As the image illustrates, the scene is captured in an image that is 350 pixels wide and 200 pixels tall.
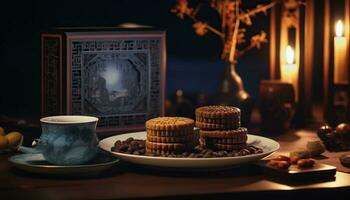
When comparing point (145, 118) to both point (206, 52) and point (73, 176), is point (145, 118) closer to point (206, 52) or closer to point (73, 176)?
point (73, 176)

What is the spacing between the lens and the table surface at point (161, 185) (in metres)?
1.43

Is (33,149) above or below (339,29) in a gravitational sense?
below

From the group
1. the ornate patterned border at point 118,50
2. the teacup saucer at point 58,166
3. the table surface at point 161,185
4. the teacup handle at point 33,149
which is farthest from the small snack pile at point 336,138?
the teacup handle at point 33,149

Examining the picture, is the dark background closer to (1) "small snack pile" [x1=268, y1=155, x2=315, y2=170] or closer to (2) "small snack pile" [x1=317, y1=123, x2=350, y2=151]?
(2) "small snack pile" [x1=317, y1=123, x2=350, y2=151]

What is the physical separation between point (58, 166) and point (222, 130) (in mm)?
333

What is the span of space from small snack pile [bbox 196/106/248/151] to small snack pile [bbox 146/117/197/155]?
0.04m

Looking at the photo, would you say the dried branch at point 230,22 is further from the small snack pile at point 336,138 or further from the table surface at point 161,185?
the table surface at point 161,185

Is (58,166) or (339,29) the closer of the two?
(58,166)

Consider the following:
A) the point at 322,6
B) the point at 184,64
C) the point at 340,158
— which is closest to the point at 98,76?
the point at 340,158

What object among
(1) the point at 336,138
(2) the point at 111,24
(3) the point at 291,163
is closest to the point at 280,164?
(3) the point at 291,163

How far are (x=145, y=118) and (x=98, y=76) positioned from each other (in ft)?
0.56

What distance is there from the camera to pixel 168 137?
62.2 inches

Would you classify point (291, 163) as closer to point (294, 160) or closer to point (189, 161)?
point (294, 160)

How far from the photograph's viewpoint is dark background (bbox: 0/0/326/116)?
2553 millimetres
